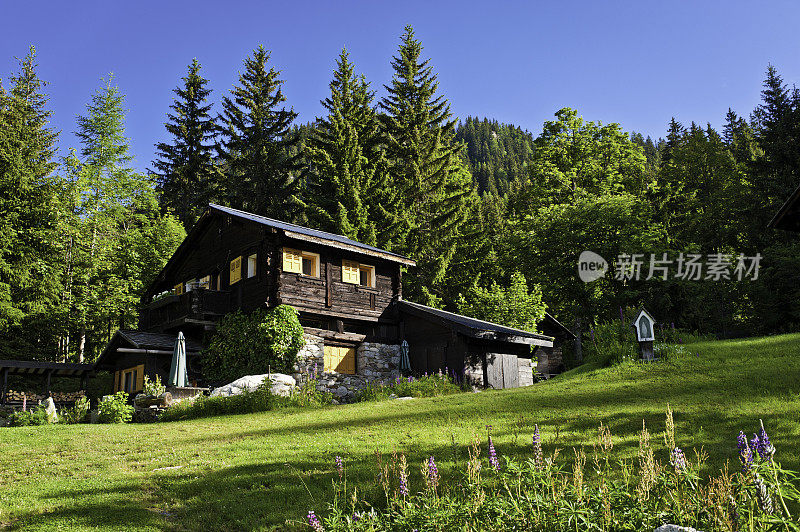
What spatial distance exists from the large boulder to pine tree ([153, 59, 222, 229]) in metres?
25.2

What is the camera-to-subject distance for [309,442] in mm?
11453

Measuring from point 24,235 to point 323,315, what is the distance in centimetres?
1902

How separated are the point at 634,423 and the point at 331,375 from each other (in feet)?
49.5

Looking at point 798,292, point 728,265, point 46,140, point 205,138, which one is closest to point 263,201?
point 205,138

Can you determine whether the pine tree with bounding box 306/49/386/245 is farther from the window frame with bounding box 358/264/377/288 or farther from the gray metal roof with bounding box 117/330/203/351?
the gray metal roof with bounding box 117/330/203/351

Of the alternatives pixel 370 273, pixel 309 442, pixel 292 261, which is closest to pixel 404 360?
pixel 370 273

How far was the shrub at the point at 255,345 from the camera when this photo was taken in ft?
78.5

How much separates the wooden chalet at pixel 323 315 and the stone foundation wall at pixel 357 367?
0.05 m

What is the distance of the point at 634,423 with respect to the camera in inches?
473

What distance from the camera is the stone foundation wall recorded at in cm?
2438

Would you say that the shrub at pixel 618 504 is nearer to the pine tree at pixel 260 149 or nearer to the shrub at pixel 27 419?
the shrub at pixel 27 419

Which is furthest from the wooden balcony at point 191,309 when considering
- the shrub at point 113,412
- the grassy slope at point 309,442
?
the grassy slope at point 309,442

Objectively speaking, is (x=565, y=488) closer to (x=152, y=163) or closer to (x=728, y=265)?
(x=728, y=265)

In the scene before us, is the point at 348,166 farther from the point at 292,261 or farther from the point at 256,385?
the point at 256,385
